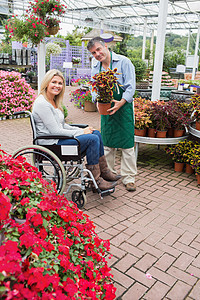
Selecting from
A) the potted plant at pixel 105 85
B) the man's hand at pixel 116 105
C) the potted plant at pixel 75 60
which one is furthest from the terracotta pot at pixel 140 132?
the potted plant at pixel 75 60

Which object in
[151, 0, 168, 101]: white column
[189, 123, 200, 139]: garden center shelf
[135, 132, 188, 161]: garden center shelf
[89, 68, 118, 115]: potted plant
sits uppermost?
[151, 0, 168, 101]: white column

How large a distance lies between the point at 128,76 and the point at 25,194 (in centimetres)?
216

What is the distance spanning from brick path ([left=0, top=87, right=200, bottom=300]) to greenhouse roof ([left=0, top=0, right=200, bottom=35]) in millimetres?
12514

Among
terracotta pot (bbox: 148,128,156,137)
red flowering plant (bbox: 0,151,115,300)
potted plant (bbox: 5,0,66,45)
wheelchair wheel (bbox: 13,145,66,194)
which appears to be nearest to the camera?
red flowering plant (bbox: 0,151,115,300)

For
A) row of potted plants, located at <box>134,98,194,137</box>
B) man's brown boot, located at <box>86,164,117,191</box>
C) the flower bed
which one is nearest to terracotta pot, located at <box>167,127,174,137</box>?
row of potted plants, located at <box>134,98,194,137</box>

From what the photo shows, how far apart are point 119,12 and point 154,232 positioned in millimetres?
18029

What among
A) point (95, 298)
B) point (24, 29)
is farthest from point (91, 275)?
point (24, 29)

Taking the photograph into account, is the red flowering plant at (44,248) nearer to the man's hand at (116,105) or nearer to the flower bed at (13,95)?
the man's hand at (116,105)

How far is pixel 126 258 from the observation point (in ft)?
7.93

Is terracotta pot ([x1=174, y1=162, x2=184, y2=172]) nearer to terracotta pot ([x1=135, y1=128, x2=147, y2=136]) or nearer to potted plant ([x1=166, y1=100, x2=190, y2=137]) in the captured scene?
potted plant ([x1=166, y1=100, x2=190, y2=137])

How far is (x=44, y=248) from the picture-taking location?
1406mm

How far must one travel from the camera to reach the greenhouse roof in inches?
593

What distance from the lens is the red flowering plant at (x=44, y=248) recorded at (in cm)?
116

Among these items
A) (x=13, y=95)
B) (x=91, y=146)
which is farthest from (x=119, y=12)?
(x=91, y=146)
